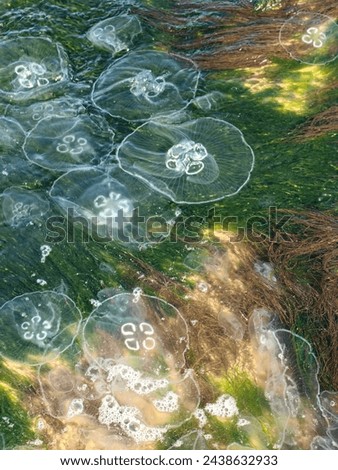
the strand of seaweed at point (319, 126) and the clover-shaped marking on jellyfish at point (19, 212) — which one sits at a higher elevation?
the strand of seaweed at point (319, 126)

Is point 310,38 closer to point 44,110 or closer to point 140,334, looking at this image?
point 44,110

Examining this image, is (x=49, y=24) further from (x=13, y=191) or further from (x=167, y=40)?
(x=13, y=191)

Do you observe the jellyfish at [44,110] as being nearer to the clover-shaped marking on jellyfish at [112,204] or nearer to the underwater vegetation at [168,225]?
the underwater vegetation at [168,225]

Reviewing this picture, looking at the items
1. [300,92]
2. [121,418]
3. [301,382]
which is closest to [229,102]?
[300,92]

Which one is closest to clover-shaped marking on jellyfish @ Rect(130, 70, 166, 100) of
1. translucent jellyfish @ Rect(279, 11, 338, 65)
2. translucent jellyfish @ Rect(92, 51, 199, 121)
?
translucent jellyfish @ Rect(92, 51, 199, 121)

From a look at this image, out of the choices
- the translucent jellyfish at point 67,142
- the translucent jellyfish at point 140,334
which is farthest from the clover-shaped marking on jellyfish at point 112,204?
the translucent jellyfish at point 140,334

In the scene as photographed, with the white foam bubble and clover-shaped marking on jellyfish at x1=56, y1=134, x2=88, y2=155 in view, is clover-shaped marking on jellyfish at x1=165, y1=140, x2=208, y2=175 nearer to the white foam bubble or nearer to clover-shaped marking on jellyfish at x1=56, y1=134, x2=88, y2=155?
clover-shaped marking on jellyfish at x1=56, y1=134, x2=88, y2=155
